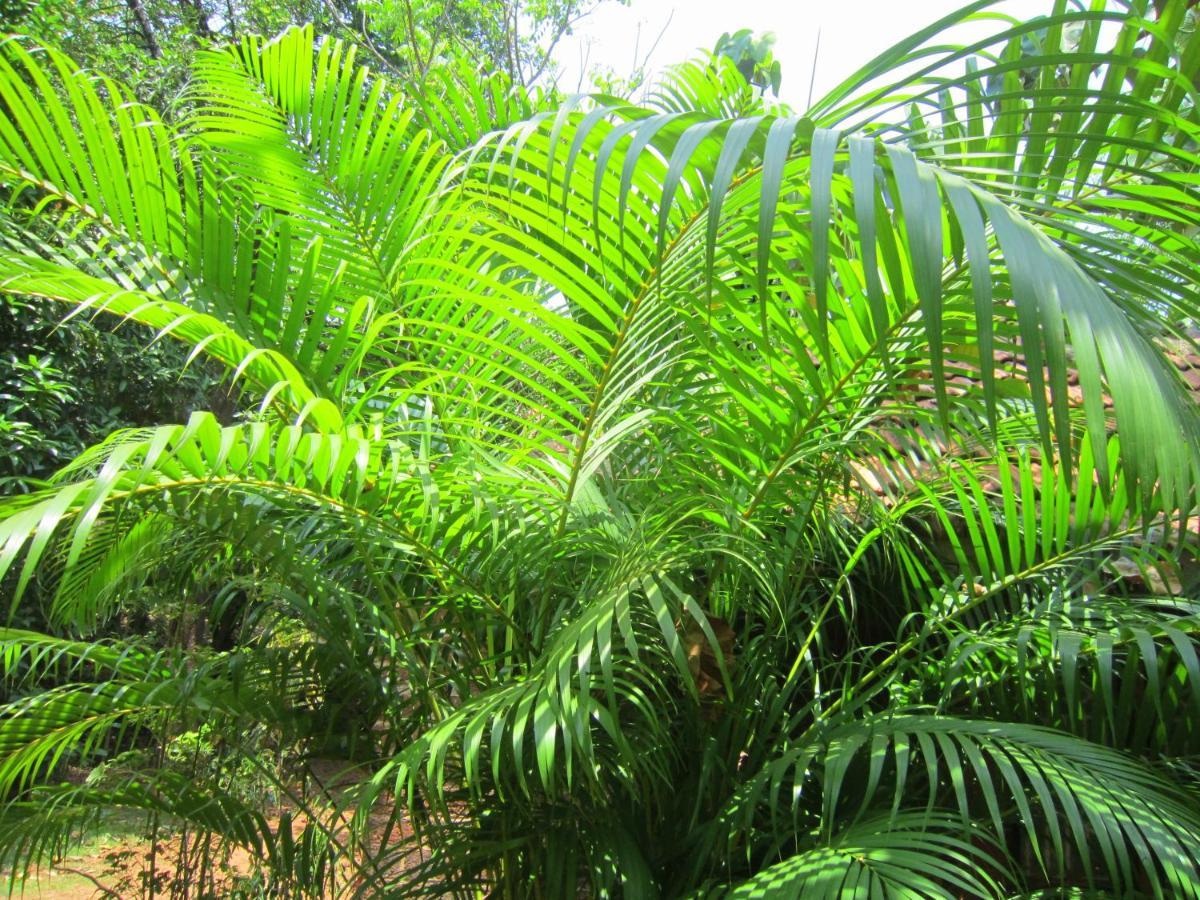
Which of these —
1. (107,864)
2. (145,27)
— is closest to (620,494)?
(107,864)

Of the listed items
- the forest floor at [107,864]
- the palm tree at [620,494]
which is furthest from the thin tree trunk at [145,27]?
the palm tree at [620,494]

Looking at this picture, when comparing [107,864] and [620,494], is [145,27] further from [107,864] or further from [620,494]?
[620,494]

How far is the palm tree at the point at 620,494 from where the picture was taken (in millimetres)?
1433

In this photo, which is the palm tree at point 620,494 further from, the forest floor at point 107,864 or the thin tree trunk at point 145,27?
the thin tree trunk at point 145,27

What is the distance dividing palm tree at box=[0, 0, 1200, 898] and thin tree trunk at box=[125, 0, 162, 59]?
557 centimetres

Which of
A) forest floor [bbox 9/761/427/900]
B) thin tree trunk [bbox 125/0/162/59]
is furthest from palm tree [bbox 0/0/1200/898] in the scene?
thin tree trunk [bbox 125/0/162/59]

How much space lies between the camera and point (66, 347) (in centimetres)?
478

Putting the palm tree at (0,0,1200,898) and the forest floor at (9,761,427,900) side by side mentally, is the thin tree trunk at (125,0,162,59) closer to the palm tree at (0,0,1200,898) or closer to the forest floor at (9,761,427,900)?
the forest floor at (9,761,427,900)

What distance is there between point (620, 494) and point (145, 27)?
670cm

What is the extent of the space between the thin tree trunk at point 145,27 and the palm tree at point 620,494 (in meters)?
5.57

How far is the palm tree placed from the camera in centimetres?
143

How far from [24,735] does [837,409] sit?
1908 millimetres

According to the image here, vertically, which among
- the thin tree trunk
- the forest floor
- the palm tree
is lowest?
the forest floor

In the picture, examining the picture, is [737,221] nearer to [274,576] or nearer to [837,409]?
[837,409]
